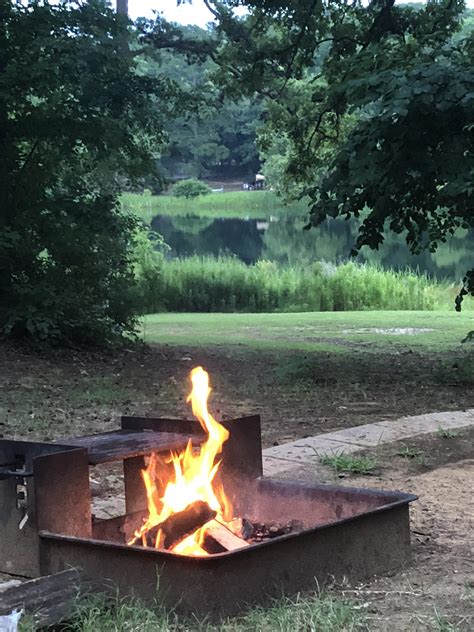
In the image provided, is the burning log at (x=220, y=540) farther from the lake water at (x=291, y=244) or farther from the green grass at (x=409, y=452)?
the lake water at (x=291, y=244)

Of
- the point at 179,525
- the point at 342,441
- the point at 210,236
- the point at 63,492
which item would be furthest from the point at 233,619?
the point at 210,236

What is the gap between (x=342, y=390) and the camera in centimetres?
720

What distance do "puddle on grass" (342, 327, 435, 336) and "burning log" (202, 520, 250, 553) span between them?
30.3 feet

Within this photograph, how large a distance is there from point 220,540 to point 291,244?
3442 cm

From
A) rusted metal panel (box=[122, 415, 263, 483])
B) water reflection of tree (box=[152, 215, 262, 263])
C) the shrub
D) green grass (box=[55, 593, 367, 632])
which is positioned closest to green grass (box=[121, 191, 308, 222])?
the shrub

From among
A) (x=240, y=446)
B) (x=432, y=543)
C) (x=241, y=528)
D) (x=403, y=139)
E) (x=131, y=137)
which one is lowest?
(x=432, y=543)

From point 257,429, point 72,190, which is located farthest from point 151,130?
point 257,429

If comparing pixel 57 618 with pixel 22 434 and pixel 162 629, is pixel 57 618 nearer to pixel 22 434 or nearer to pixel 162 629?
pixel 162 629

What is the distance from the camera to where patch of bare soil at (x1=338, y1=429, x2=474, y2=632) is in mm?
2564

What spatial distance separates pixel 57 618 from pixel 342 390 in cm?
493

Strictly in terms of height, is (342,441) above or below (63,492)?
below

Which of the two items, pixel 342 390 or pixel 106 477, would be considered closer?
pixel 106 477

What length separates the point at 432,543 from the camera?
3309 mm

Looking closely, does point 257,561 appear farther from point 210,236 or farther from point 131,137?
point 210,236
